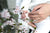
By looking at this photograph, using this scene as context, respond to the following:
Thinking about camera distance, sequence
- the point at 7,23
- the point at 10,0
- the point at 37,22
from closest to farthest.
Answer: the point at 7,23, the point at 10,0, the point at 37,22

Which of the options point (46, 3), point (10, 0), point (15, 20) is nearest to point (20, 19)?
point (15, 20)

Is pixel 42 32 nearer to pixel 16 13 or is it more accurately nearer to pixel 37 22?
pixel 37 22

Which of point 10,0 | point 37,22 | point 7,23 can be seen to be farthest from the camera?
point 37,22

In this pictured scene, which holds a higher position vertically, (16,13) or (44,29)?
(16,13)

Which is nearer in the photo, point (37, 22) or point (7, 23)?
point (7, 23)

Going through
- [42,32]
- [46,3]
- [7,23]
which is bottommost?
[42,32]

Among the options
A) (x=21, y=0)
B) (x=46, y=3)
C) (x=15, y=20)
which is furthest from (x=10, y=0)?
(x=46, y=3)
